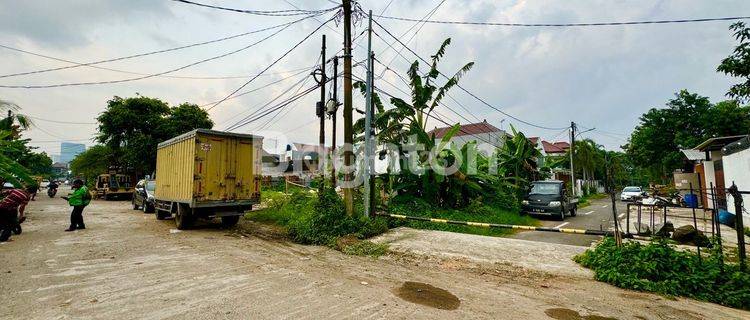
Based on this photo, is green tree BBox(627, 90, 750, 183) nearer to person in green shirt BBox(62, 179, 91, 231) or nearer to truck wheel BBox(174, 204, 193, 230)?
truck wheel BBox(174, 204, 193, 230)

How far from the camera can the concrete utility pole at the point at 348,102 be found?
9852 mm

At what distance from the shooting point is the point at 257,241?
29.9ft

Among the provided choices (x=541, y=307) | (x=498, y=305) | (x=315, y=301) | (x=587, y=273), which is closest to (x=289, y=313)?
(x=315, y=301)

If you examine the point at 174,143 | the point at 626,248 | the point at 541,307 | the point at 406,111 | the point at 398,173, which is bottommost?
the point at 541,307

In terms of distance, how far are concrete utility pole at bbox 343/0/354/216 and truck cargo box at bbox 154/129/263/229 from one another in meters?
3.29

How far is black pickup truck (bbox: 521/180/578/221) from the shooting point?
14.2 meters

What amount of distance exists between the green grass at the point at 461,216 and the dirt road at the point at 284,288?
11.7 feet

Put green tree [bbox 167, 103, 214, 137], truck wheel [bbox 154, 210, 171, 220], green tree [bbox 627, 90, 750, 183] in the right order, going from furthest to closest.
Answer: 1. green tree [bbox 167, 103, 214, 137]
2. green tree [bbox 627, 90, 750, 183]
3. truck wheel [bbox 154, 210, 171, 220]

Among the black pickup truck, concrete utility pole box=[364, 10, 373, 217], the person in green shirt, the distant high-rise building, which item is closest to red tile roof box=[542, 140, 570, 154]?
the black pickup truck

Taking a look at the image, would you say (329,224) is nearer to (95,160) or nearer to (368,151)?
(368,151)

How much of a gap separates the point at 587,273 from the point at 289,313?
5.19 metres

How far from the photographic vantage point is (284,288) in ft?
16.4

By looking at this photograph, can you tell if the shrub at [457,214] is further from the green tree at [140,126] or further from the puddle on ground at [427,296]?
the green tree at [140,126]

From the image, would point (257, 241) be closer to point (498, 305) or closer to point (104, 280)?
point (104, 280)
